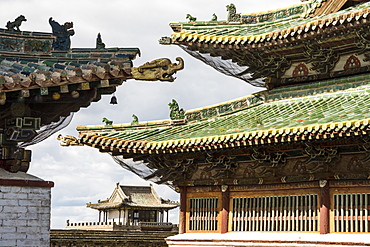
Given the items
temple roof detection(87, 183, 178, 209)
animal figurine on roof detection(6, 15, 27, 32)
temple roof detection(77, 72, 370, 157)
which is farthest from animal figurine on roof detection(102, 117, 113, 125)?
temple roof detection(87, 183, 178, 209)

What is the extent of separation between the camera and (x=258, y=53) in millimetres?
23281

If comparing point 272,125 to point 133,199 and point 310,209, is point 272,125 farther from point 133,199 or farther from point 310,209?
point 133,199

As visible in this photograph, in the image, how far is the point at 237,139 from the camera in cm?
1931

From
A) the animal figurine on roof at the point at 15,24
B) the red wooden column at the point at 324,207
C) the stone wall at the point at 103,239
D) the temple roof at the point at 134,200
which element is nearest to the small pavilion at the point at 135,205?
the temple roof at the point at 134,200

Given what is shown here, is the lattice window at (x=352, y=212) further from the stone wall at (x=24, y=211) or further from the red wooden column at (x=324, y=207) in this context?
the stone wall at (x=24, y=211)

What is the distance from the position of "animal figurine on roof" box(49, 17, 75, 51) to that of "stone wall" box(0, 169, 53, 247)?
2591mm

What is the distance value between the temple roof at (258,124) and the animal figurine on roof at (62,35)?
256 inches

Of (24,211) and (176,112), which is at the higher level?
(176,112)

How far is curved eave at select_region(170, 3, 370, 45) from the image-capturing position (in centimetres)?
2002

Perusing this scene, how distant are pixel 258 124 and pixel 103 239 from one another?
39.3ft

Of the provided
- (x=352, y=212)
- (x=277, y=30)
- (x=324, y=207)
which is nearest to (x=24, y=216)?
(x=324, y=207)

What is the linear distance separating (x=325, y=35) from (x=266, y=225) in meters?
5.69

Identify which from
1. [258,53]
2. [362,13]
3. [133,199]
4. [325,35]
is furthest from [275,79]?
[133,199]

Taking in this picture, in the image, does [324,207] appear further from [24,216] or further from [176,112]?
[24,216]
